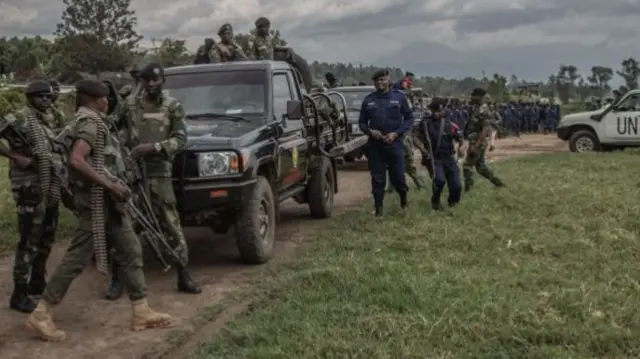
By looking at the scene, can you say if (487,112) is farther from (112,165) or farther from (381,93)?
(112,165)

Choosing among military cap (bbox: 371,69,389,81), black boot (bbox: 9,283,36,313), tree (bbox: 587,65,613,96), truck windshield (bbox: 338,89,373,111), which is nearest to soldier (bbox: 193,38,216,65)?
military cap (bbox: 371,69,389,81)

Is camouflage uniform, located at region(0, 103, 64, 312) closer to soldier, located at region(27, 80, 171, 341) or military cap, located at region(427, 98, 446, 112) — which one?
soldier, located at region(27, 80, 171, 341)

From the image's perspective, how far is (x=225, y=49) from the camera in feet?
33.9

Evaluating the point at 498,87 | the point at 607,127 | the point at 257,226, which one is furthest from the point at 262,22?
the point at 498,87

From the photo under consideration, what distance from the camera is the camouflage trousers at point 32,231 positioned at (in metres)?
5.87

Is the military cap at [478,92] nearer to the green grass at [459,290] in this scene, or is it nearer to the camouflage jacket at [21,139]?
the green grass at [459,290]

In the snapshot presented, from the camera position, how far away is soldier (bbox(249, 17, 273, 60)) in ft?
37.2

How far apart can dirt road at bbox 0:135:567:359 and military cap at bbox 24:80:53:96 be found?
5.32 ft

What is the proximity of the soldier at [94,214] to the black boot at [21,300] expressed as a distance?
733mm

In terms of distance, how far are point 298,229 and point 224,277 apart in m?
2.42

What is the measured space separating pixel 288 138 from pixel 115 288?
2.63m

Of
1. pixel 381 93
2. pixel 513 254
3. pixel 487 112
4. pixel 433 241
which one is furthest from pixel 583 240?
pixel 487 112

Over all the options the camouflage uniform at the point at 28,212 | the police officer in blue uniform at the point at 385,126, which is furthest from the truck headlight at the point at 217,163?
the police officer in blue uniform at the point at 385,126

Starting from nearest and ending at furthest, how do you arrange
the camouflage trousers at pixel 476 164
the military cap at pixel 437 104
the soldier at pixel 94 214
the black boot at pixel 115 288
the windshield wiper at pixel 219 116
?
the soldier at pixel 94 214 → the black boot at pixel 115 288 → the windshield wiper at pixel 219 116 → the military cap at pixel 437 104 → the camouflage trousers at pixel 476 164
